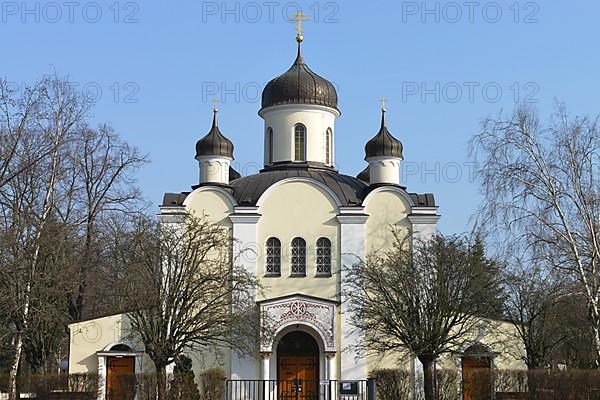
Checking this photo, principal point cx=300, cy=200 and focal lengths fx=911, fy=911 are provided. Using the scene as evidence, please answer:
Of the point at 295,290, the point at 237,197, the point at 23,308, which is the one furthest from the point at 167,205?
the point at 23,308

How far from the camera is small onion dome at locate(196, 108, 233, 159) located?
1431 inches

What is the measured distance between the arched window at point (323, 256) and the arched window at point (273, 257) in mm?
1501

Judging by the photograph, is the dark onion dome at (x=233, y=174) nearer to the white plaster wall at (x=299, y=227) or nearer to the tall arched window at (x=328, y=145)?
the tall arched window at (x=328, y=145)

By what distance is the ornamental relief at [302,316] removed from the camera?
3241cm

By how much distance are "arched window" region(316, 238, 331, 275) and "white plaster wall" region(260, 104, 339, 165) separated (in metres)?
4.52

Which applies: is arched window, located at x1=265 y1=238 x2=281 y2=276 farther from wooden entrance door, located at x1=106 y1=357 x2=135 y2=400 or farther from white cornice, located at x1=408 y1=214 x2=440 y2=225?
wooden entrance door, located at x1=106 y1=357 x2=135 y2=400

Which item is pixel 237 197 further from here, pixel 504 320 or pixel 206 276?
pixel 504 320

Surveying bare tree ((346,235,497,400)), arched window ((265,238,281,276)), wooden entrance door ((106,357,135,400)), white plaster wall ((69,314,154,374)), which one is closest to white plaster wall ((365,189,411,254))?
arched window ((265,238,281,276))

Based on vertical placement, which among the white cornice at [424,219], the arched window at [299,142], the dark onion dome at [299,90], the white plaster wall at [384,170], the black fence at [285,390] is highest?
the dark onion dome at [299,90]

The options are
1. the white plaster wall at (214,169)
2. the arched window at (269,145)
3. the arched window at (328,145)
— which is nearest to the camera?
the white plaster wall at (214,169)

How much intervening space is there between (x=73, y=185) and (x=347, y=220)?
11542mm

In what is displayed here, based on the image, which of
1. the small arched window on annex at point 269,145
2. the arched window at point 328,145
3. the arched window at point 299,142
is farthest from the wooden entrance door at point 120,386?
the arched window at point 328,145

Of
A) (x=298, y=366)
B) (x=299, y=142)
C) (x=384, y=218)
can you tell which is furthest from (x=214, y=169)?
(x=298, y=366)

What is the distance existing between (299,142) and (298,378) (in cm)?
989
